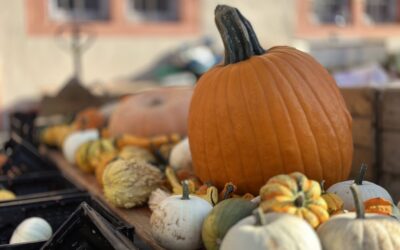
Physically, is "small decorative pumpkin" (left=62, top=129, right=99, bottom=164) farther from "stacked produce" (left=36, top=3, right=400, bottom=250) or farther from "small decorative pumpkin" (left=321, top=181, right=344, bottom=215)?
"small decorative pumpkin" (left=321, top=181, right=344, bottom=215)

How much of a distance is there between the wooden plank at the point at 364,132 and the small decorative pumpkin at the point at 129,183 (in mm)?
1320

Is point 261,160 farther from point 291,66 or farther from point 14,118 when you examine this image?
point 14,118

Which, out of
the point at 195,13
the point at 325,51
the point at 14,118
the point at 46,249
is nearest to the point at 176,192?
the point at 46,249

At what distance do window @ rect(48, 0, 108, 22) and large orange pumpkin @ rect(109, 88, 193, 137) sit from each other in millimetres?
6995

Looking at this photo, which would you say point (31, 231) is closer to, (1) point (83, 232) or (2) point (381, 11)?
(1) point (83, 232)

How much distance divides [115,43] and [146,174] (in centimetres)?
847

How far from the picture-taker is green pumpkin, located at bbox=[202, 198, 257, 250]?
1.60 meters

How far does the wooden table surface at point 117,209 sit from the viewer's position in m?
2.01

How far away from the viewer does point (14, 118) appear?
505 centimetres

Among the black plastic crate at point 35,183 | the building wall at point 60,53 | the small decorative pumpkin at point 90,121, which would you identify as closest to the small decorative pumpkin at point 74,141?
the black plastic crate at point 35,183

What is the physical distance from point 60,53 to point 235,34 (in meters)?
8.45

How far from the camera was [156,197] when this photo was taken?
2.25m

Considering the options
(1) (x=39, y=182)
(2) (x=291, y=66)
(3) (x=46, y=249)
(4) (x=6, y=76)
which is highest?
(2) (x=291, y=66)

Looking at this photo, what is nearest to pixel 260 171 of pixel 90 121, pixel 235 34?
pixel 235 34
